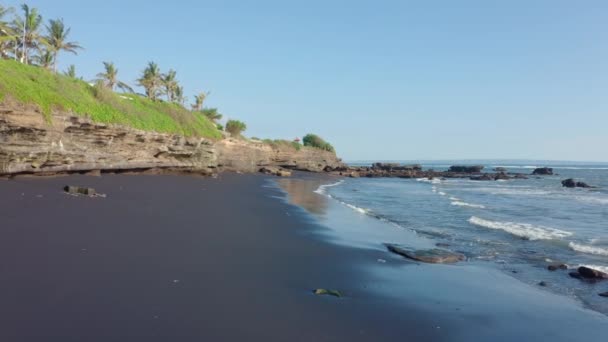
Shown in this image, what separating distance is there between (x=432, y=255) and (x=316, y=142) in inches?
3267

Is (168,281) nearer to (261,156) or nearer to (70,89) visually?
(70,89)

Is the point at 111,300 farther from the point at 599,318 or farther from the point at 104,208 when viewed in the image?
the point at 599,318

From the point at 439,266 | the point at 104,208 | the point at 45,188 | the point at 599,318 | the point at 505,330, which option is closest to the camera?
the point at 505,330

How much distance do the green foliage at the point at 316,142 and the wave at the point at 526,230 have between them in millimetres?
73839

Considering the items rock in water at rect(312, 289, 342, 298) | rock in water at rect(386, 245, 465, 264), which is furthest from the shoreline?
rock in water at rect(312, 289, 342, 298)

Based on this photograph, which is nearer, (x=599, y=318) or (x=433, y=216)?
(x=599, y=318)

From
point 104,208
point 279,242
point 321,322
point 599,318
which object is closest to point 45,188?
point 104,208

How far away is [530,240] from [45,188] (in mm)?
18977

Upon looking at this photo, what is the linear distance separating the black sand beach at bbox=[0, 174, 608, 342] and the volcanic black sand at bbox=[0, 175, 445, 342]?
3 cm

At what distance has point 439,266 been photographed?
36.7 feet

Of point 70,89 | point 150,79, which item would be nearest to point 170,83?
point 150,79

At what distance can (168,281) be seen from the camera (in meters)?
7.30

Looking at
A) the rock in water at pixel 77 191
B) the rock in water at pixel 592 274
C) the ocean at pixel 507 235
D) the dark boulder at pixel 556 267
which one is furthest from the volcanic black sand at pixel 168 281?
the rock in water at pixel 592 274

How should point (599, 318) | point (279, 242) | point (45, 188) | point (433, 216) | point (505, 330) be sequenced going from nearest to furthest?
point (505, 330)
point (599, 318)
point (279, 242)
point (45, 188)
point (433, 216)
